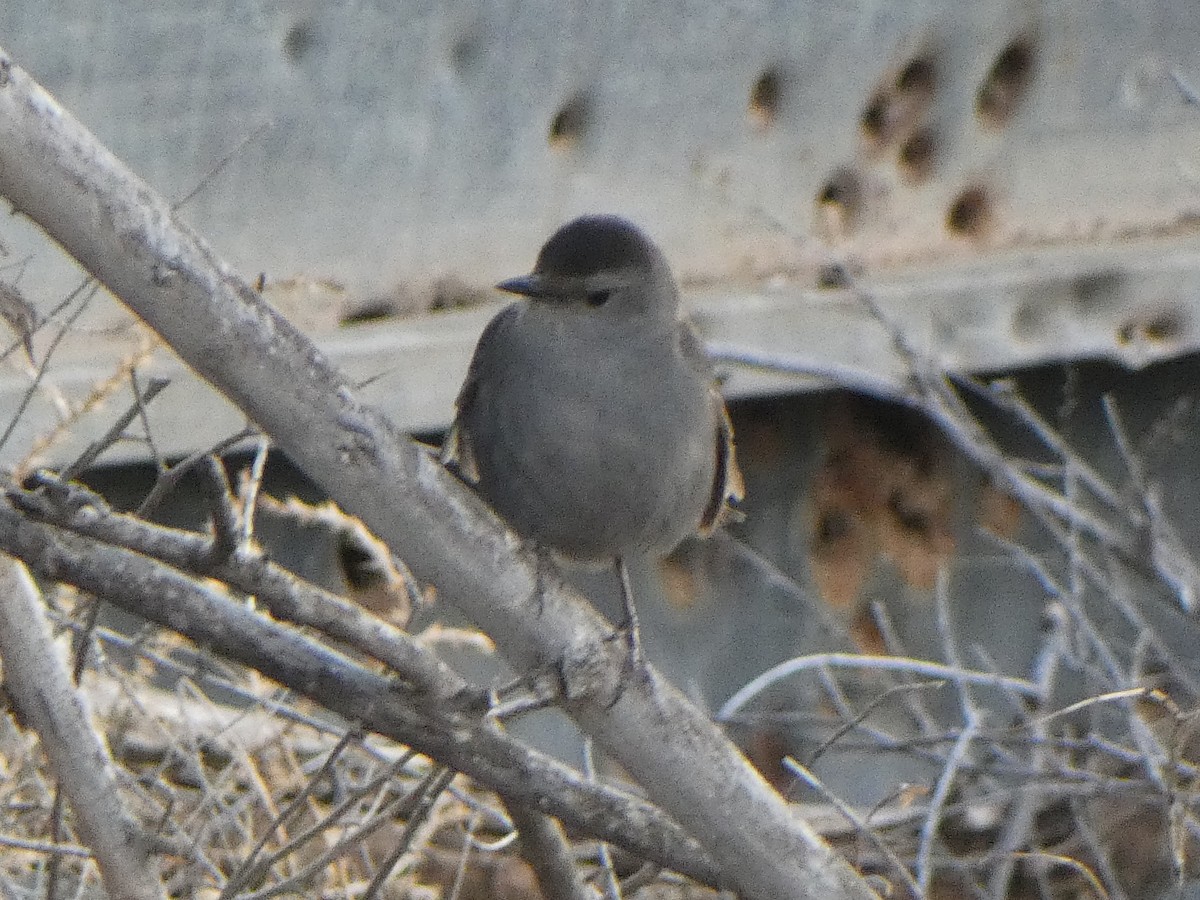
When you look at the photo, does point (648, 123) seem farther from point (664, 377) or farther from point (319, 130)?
point (664, 377)

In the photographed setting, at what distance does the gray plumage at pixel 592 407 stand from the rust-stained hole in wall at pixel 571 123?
1302 millimetres

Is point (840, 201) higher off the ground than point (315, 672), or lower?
higher

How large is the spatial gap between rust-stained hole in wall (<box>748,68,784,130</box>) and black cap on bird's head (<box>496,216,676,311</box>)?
1612 mm

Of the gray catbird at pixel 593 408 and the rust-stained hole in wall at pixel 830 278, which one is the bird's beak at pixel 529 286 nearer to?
the gray catbird at pixel 593 408

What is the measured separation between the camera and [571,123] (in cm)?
471

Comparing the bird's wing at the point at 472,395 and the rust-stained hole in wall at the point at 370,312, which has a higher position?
the rust-stained hole in wall at the point at 370,312

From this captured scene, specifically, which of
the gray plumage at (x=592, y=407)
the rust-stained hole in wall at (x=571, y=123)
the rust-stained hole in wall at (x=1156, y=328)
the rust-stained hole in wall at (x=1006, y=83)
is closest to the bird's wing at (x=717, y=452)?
the gray plumage at (x=592, y=407)

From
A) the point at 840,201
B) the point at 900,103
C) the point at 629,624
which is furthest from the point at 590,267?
the point at 900,103

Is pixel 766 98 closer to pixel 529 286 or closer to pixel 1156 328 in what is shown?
pixel 1156 328

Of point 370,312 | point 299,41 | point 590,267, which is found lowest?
point 590,267

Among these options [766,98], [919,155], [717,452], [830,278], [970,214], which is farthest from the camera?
[970,214]

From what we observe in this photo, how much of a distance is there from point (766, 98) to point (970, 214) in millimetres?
761

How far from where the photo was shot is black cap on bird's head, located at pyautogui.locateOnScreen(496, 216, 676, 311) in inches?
131

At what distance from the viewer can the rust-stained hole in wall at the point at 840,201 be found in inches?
199
